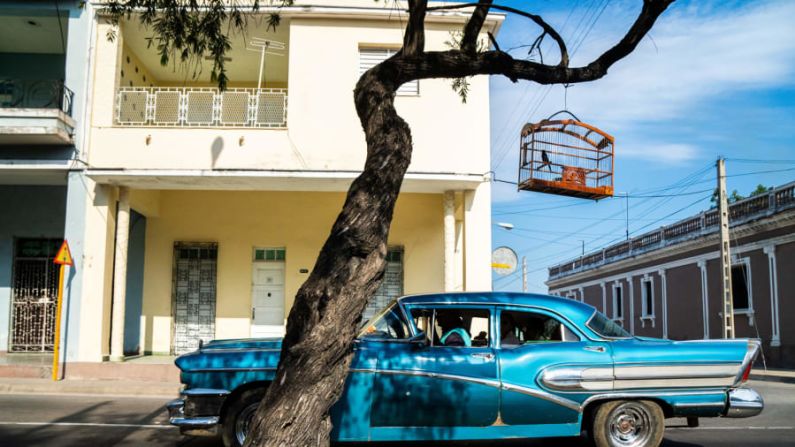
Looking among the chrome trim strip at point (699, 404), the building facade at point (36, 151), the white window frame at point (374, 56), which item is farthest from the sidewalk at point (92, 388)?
the chrome trim strip at point (699, 404)

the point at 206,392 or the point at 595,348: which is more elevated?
the point at 595,348

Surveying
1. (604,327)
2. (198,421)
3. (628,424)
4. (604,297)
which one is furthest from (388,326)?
(604,297)

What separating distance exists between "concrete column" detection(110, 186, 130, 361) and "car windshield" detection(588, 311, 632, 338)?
36.0 ft

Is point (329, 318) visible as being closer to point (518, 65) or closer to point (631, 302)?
point (518, 65)

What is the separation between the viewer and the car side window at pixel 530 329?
682 centimetres

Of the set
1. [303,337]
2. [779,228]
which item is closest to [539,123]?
[303,337]

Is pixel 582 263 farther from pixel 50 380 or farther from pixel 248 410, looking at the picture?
pixel 248 410

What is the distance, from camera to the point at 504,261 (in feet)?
63.4

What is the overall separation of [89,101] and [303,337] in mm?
12770

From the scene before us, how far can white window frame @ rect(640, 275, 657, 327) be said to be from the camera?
116 ft

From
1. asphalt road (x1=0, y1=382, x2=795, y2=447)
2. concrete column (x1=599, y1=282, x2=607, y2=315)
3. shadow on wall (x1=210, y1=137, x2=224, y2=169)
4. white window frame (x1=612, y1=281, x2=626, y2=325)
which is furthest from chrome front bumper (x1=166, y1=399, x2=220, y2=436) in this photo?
concrete column (x1=599, y1=282, x2=607, y2=315)

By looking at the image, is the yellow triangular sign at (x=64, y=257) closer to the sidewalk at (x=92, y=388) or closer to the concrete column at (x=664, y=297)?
the sidewalk at (x=92, y=388)

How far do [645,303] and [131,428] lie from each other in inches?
1252

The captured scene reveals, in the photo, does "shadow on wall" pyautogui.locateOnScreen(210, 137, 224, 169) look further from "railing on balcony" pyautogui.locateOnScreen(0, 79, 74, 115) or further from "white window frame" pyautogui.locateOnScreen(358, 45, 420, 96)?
"white window frame" pyautogui.locateOnScreen(358, 45, 420, 96)
